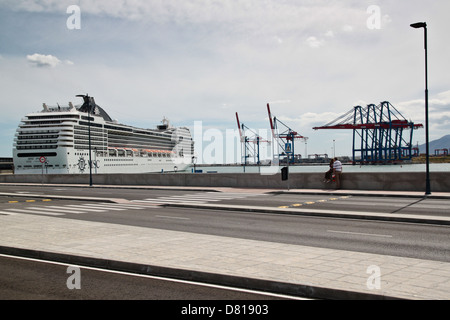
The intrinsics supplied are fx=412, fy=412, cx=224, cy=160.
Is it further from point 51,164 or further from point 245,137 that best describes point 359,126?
point 51,164

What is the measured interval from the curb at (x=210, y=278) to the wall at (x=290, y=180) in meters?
19.1

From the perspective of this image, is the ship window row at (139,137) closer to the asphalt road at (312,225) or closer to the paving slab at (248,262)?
the asphalt road at (312,225)

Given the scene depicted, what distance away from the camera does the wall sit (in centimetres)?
2353

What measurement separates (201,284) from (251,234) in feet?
15.4

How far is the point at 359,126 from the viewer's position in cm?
11075

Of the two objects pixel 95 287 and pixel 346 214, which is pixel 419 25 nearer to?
pixel 346 214

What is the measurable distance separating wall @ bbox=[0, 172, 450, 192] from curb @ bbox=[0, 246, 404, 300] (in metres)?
19.1

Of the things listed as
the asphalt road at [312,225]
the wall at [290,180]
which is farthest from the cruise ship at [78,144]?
Result: the asphalt road at [312,225]

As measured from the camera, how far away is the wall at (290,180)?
23531mm

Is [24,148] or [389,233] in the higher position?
[24,148]

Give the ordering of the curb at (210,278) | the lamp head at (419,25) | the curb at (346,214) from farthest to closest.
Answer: the lamp head at (419,25) < the curb at (346,214) < the curb at (210,278)

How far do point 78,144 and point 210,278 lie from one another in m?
76.5

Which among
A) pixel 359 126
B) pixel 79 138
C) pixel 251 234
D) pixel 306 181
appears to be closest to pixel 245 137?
pixel 359 126

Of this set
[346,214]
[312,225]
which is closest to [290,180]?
[346,214]
